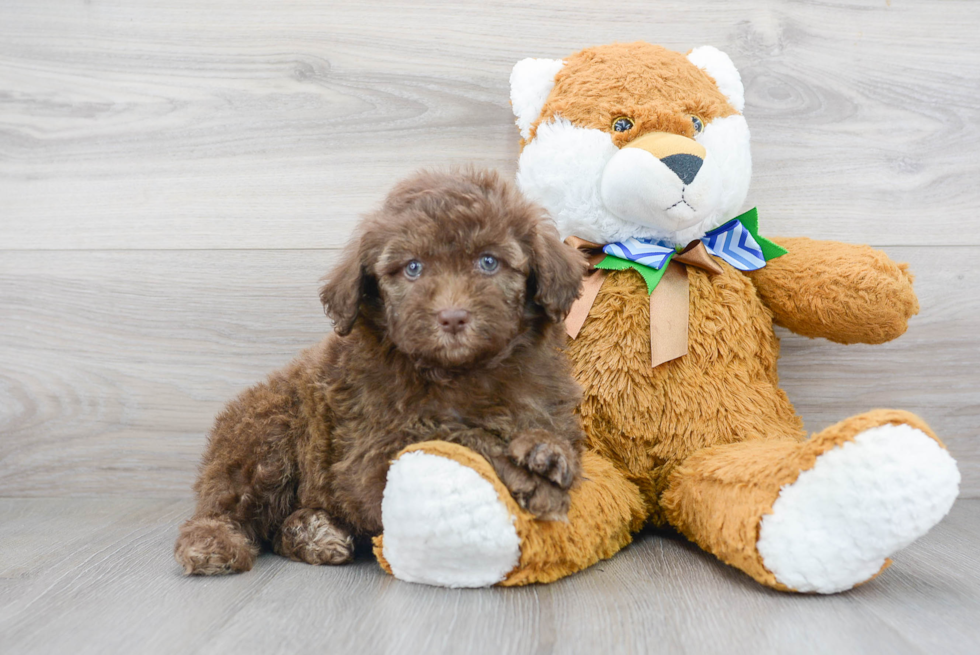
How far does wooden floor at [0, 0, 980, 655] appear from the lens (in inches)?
91.1

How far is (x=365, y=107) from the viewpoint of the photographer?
2355 millimetres

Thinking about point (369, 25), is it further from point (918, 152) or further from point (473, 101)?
point (918, 152)

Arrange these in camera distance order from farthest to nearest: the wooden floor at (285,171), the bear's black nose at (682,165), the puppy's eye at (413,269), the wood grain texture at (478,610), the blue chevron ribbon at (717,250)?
the wooden floor at (285,171) < the blue chevron ribbon at (717,250) < the bear's black nose at (682,165) < the puppy's eye at (413,269) < the wood grain texture at (478,610)

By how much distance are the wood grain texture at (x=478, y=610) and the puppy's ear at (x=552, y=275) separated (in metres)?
0.57

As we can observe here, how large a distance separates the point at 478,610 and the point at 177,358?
147cm

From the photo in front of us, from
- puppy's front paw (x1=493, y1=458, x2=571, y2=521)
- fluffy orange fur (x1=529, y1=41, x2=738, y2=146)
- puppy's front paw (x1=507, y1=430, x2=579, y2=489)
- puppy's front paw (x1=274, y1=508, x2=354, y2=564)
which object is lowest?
puppy's front paw (x1=274, y1=508, x2=354, y2=564)

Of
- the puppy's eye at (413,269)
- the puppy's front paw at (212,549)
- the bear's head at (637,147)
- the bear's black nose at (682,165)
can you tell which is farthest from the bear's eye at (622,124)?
the puppy's front paw at (212,549)

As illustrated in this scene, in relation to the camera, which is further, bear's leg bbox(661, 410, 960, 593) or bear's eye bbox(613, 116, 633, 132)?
bear's eye bbox(613, 116, 633, 132)

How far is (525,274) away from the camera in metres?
1.54

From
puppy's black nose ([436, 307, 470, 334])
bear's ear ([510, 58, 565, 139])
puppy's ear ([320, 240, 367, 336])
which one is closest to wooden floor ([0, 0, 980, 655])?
bear's ear ([510, 58, 565, 139])

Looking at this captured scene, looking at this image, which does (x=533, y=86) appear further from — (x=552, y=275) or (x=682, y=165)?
(x=552, y=275)

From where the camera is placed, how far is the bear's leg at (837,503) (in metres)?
1.31

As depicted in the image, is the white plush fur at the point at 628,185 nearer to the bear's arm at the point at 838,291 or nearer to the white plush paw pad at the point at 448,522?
the bear's arm at the point at 838,291

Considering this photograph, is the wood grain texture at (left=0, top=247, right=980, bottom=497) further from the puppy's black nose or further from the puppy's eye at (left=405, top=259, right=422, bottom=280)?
the puppy's black nose
